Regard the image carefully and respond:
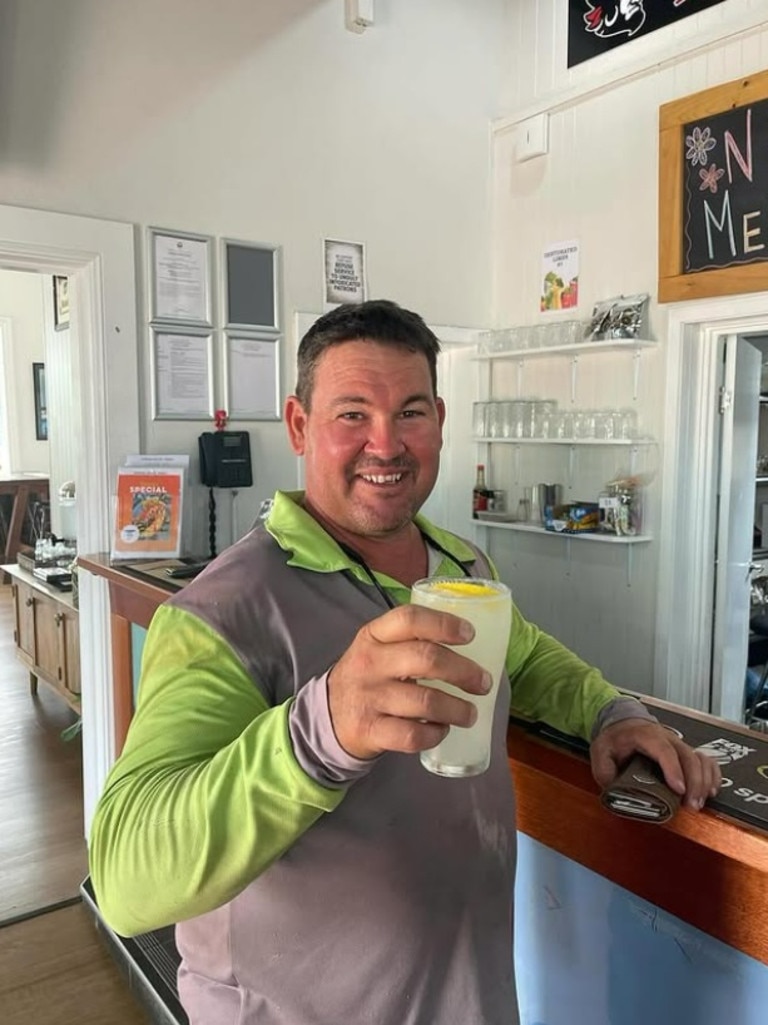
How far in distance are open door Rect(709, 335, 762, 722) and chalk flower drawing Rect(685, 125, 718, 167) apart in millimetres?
724

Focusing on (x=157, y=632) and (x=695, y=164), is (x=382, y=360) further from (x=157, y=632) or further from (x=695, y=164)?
(x=695, y=164)

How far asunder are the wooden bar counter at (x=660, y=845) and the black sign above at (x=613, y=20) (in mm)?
3186

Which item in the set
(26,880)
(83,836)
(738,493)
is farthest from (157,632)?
(738,493)

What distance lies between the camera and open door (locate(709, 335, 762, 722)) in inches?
137

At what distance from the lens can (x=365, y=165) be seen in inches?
150

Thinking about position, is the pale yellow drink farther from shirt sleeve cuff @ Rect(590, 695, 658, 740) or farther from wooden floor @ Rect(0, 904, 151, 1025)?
wooden floor @ Rect(0, 904, 151, 1025)

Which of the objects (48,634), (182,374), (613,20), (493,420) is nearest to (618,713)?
(182,374)

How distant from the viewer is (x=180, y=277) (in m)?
3.32

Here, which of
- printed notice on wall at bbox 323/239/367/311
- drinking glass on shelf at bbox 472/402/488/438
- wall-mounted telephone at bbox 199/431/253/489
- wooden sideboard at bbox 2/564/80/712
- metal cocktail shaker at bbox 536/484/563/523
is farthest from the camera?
drinking glass on shelf at bbox 472/402/488/438

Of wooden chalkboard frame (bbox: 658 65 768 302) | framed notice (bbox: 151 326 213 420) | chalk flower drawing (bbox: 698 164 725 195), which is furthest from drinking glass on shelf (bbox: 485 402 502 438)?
framed notice (bbox: 151 326 213 420)

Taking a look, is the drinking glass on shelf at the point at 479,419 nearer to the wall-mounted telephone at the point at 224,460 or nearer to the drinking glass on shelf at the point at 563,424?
the drinking glass on shelf at the point at 563,424

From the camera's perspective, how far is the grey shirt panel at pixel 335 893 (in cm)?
89

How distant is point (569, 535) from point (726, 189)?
61.9 inches

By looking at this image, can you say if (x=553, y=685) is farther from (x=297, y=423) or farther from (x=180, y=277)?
(x=180, y=277)
